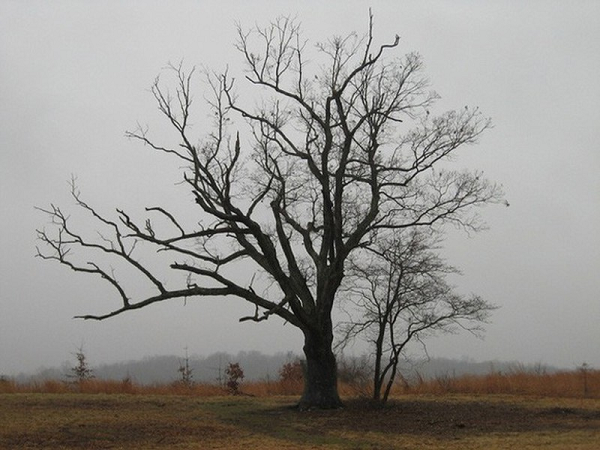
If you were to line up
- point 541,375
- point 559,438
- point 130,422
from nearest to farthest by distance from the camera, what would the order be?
point 559,438
point 130,422
point 541,375

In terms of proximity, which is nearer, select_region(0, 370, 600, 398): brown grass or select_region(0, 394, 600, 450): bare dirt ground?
select_region(0, 394, 600, 450): bare dirt ground

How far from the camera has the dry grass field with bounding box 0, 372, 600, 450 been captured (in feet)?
43.2

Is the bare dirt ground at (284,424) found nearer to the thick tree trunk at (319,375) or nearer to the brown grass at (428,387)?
the thick tree trunk at (319,375)

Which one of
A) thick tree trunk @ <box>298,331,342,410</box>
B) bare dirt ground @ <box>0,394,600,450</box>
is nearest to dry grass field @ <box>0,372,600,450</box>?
bare dirt ground @ <box>0,394,600,450</box>

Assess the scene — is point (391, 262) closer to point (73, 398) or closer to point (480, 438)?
point (480, 438)

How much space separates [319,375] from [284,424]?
3464 millimetres

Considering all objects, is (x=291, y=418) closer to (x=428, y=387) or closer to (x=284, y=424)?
(x=284, y=424)

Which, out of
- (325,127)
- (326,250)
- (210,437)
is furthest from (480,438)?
(325,127)

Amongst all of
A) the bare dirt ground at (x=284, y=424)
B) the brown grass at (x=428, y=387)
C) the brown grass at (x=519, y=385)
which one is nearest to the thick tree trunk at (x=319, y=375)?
the bare dirt ground at (x=284, y=424)

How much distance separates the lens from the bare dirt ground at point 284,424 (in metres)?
13.0

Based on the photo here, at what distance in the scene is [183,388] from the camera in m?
25.0

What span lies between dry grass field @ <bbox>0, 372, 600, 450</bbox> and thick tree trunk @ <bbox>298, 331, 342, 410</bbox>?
541 mm

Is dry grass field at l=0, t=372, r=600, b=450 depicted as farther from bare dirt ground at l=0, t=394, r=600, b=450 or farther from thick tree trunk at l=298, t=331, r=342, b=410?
thick tree trunk at l=298, t=331, r=342, b=410

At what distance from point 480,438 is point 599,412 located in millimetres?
5666
